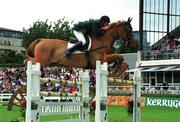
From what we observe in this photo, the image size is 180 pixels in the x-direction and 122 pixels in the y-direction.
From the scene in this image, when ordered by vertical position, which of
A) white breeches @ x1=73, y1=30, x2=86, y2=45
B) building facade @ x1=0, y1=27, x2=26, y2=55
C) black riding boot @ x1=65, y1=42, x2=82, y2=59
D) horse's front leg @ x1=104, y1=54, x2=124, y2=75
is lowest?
horse's front leg @ x1=104, y1=54, x2=124, y2=75

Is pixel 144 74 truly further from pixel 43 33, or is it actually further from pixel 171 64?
pixel 43 33

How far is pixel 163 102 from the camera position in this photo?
87.5ft

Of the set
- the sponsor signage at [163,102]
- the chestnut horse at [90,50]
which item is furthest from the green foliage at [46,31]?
the chestnut horse at [90,50]

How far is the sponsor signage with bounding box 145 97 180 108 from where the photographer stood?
1010 inches

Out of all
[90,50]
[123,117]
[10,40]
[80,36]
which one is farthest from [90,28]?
[10,40]

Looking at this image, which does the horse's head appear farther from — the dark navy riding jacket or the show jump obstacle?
the show jump obstacle

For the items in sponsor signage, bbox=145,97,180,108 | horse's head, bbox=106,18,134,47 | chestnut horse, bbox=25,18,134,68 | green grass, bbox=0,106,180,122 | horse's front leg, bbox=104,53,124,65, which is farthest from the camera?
sponsor signage, bbox=145,97,180,108

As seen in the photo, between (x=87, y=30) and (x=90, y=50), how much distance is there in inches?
25.4

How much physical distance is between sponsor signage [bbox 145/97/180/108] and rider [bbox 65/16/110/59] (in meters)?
13.7

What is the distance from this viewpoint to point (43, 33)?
68.2m

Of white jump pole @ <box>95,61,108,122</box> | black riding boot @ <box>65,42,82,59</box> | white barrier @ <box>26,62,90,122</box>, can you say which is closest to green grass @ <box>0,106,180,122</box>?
black riding boot @ <box>65,42,82,59</box>

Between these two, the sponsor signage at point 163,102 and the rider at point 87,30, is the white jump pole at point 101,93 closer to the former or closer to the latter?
the rider at point 87,30

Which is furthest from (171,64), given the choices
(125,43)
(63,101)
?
(63,101)

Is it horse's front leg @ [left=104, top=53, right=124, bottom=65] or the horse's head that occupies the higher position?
the horse's head
